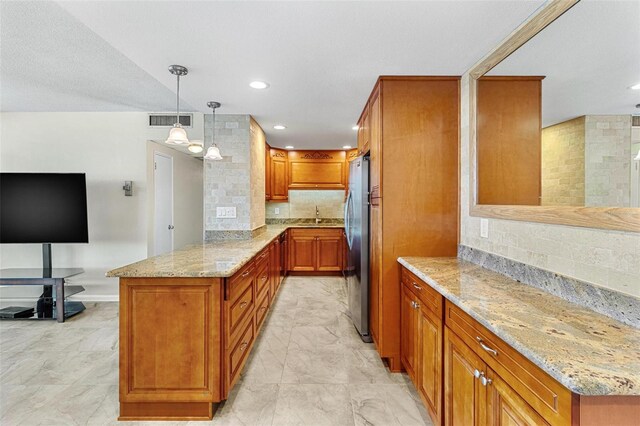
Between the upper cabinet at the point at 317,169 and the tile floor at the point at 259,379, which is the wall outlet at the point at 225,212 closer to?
the tile floor at the point at 259,379

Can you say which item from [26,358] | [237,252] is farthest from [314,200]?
[26,358]

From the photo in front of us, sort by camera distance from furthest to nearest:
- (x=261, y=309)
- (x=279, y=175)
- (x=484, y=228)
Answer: (x=279, y=175)
(x=261, y=309)
(x=484, y=228)

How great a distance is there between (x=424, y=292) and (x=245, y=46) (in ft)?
6.20

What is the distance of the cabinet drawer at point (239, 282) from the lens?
1912 mm

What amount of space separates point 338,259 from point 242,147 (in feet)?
9.06

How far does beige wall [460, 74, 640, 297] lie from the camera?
1115 millimetres

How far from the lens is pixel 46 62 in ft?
8.18

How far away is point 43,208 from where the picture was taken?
11.3 ft

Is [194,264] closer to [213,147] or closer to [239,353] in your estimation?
[239,353]

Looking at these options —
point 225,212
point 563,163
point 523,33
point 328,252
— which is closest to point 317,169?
point 328,252

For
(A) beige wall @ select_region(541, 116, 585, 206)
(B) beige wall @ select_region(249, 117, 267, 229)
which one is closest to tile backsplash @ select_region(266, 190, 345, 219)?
(B) beige wall @ select_region(249, 117, 267, 229)

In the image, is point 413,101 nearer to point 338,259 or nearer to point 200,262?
point 200,262

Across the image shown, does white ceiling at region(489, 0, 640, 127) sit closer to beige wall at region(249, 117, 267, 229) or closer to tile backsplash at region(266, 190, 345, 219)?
beige wall at region(249, 117, 267, 229)

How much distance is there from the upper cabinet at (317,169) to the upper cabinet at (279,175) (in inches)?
3.9
